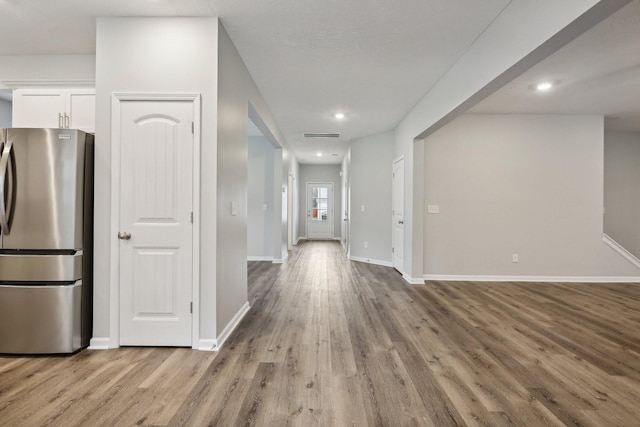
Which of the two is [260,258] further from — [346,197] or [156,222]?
[156,222]

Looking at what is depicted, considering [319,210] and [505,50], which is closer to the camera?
[505,50]

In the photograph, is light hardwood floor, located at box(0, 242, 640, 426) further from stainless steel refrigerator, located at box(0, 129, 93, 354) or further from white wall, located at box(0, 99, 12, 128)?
white wall, located at box(0, 99, 12, 128)

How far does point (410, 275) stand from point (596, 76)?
3.29 m

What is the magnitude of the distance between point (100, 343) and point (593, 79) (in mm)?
5609

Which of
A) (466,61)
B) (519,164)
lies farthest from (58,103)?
(519,164)

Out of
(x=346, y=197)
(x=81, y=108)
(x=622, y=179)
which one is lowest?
(x=346, y=197)

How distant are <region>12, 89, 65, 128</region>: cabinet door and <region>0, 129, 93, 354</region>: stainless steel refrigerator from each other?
569mm

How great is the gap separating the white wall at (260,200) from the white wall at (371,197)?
5.91ft

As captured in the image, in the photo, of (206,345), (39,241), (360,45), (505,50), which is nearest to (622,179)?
(505,50)

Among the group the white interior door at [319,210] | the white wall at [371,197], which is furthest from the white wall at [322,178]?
the white wall at [371,197]

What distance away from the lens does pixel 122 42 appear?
2.64m

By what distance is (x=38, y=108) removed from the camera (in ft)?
9.73

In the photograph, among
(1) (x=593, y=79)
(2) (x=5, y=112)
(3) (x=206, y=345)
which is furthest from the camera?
(2) (x=5, y=112)

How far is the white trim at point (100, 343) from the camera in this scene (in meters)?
2.60
